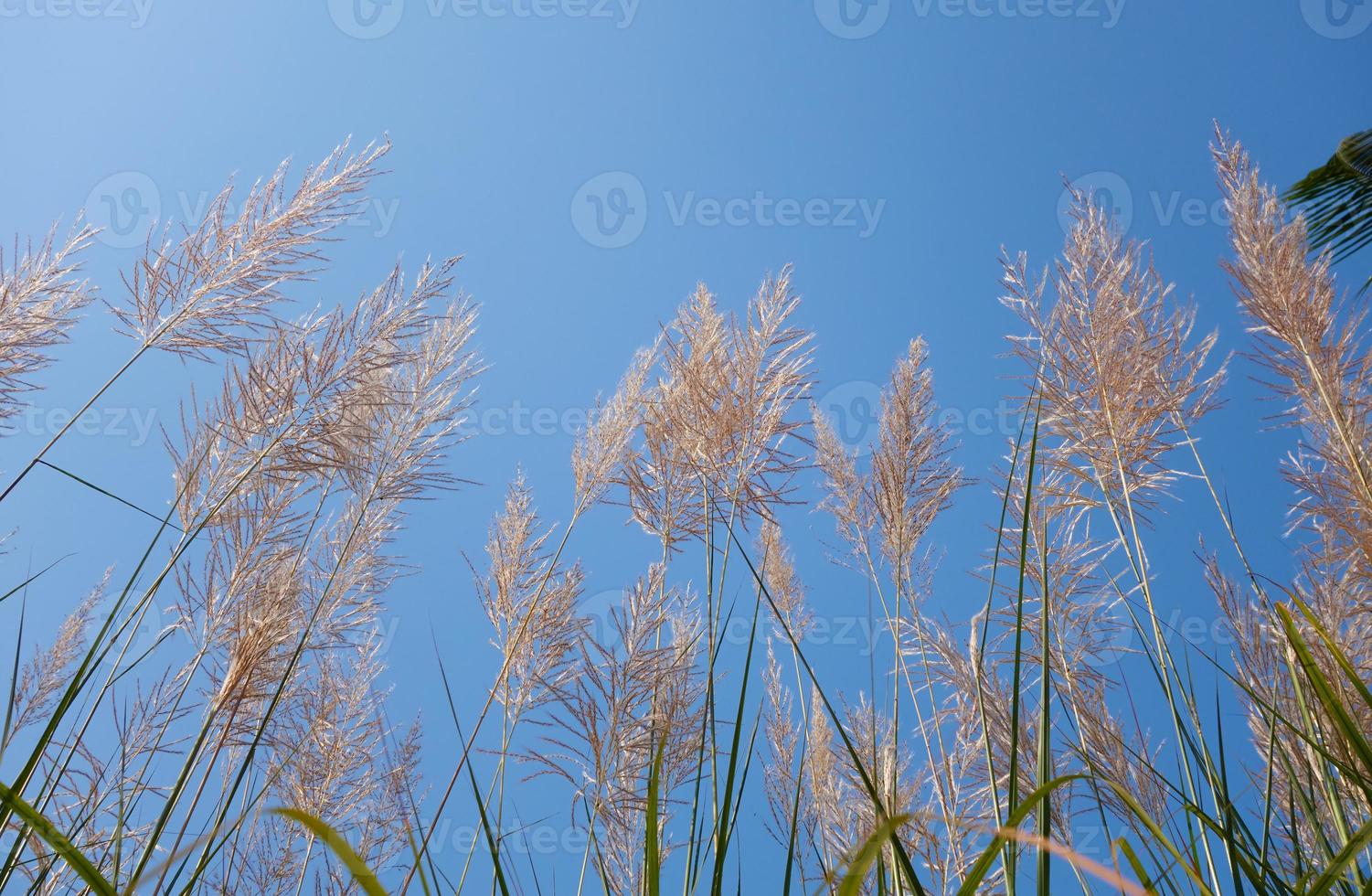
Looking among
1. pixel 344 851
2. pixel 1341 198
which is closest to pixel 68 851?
pixel 344 851

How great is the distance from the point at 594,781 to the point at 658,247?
14810 millimetres

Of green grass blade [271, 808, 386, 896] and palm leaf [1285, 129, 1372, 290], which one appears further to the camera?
palm leaf [1285, 129, 1372, 290]

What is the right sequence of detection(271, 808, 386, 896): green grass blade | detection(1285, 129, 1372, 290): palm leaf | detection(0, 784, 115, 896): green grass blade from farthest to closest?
detection(1285, 129, 1372, 290): palm leaf, detection(0, 784, 115, 896): green grass blade, detection(271, 808, 386, 896): green grass blade

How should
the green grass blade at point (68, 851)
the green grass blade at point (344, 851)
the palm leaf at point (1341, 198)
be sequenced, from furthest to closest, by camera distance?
the palm leaf at point (1341, 198)
the green grass blade at point (68, 851)
the green grass blade at point (344, 851)

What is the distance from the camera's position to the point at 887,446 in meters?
2.88

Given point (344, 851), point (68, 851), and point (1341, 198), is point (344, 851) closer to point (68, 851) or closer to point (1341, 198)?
point (68, 851)

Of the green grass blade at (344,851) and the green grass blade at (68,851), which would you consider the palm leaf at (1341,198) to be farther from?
the green grass blade at (68,851)

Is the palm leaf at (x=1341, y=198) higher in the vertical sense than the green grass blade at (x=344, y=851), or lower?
higher

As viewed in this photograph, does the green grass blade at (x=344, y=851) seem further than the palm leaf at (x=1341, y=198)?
No

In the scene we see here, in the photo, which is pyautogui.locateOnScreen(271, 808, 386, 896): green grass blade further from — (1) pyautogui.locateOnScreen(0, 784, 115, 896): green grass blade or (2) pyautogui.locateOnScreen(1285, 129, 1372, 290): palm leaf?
(2) pyautogui.locateOnScreen(1285, 129, 1372, 290): palm leaf

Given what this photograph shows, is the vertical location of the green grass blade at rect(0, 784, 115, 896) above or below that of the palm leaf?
below

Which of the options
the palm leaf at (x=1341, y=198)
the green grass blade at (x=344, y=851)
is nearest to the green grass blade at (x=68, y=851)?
the green grass blade at (x=344, y=851)

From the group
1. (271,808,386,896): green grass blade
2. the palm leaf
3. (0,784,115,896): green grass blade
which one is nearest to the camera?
(271,808,386,896): green grass blade

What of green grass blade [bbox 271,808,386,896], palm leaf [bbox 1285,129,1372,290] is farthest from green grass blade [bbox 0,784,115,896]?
palm leaf [bbox 1285,129,1372,290]
